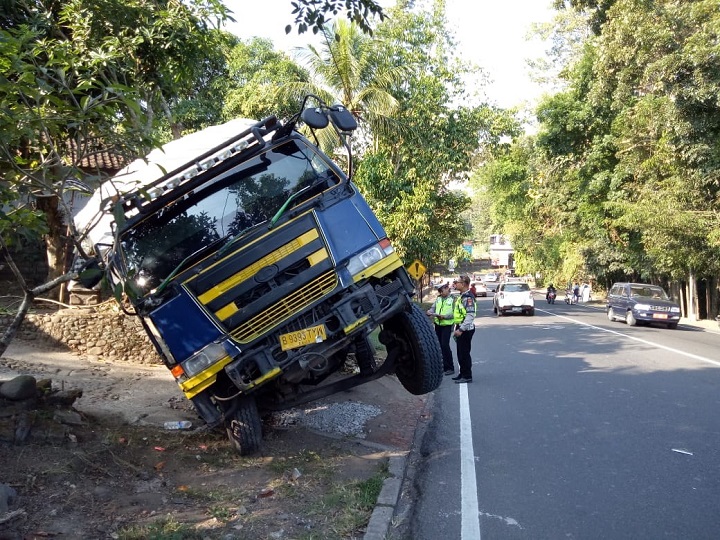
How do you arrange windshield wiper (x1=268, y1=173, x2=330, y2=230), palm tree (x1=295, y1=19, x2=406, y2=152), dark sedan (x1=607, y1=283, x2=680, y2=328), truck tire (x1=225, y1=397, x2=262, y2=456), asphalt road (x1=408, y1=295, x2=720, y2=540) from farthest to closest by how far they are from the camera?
dark sedan (x1=607, y1=283, x2=680, y2=328)
palm tree (x1=295, y1=19, x2=406, y2=152)
truck tire (x1=225, y1=397, x2=262, y2=456)
windshield wiper (x1=268, y1=173, x2=330, y2=230)
asphalt road (x1=408, y1=295, x2=720, y2=540)

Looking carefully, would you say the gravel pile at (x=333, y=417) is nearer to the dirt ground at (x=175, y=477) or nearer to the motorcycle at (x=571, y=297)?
the dirt ground at (x=175, y=477)

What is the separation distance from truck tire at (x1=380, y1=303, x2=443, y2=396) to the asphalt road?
733 millimetres

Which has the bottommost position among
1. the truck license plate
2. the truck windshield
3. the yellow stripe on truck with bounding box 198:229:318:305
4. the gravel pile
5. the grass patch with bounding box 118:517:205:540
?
the grass patch with bounding box 118:517:205:540

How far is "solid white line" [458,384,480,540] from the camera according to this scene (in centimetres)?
454

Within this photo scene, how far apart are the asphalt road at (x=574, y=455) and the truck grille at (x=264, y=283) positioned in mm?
1942

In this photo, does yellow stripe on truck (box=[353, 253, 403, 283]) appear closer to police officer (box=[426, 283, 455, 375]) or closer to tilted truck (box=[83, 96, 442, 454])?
tilted truck (box=[83, 96, 442, 454])

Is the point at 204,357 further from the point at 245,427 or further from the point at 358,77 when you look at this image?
the point at 358,77

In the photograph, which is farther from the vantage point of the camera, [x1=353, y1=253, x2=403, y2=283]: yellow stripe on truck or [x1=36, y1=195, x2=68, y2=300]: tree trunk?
[x1=36, y1=195, x2=68, y2=300]: tree trunk

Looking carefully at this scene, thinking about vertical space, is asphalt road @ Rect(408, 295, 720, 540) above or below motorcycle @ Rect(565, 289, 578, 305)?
below

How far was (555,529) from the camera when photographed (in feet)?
14.7

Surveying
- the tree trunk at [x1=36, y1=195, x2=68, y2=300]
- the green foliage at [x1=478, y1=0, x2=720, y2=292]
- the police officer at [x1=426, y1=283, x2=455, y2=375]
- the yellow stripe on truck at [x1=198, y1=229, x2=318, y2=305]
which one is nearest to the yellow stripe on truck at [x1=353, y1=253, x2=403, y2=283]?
the yellow stripe on truck at [x1=198, y1=229, x2=318, y2=305]

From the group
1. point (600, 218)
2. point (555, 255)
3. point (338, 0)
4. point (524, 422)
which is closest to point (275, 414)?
point (524, 422)

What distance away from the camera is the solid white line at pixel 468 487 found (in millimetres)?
4539

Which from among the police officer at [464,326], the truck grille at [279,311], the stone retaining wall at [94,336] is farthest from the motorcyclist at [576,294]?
the truck grille at [279,311]
